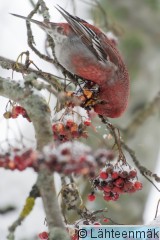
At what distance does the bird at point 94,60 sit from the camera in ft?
8.20

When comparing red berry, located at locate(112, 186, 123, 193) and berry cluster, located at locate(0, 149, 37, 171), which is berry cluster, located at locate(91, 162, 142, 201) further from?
berry cluster, located at locate(0, 149, 37, 171)

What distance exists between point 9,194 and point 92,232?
7.35 feet

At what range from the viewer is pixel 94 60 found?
2646mm

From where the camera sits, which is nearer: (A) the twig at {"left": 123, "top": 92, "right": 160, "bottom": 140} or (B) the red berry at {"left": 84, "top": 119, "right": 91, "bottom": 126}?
(B) the red berry at {"left": 84, "top": 119, "right": 91, "bottom": 126}

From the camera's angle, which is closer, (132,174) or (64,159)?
(64,159)

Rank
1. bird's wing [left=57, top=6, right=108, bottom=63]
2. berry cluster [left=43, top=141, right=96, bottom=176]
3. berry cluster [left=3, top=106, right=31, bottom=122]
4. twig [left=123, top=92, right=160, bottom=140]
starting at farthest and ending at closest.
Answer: twig [left=123, top=92, right=160, bottom=140]
bird's wing [left=57, top=6, right=108, bottom=63]
berry cluster [left=3, top=106, right=31, bottom=122]
berry cluster [left=43, top=141, right=96, bottom=176]

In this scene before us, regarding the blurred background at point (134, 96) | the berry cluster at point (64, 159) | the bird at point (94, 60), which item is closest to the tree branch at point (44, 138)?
the berry cluster at point (64, 159)

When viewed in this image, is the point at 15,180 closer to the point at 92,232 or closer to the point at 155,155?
the point at 155,155

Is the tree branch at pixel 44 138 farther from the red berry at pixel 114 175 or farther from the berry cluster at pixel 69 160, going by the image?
the red berry at pixel 114 175

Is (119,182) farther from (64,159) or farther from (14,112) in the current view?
(64,159)

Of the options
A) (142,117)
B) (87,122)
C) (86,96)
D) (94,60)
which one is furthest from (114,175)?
(142,117)

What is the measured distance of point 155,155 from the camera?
15.0 feet

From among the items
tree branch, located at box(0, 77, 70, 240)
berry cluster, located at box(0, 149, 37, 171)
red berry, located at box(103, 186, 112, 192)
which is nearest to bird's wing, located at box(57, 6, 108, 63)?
red berry, located at box(103, 186, 112, 192)

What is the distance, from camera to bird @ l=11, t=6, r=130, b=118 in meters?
2.50
